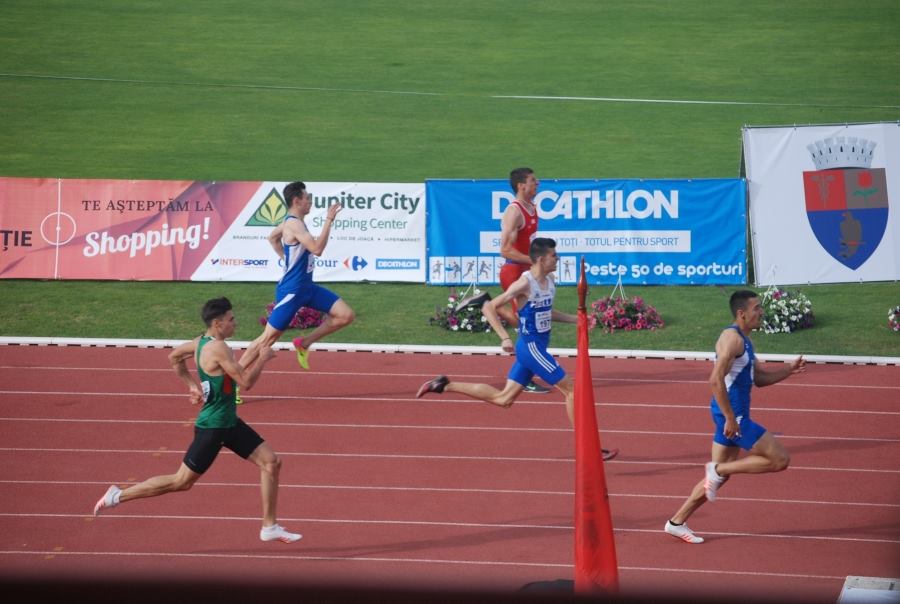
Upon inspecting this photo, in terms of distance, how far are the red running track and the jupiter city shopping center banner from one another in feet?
9.55

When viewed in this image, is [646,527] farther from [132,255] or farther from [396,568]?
[132,255]

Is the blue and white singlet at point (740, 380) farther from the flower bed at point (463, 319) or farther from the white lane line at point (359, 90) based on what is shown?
the white lane line at point (359, 90)

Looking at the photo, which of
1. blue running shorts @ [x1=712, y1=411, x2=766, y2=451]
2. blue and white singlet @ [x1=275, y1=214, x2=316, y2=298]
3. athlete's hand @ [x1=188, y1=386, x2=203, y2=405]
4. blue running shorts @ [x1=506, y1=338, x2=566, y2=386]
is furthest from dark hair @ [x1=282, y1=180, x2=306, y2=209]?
blue running shorts @ [x1=712, y1=411, x2=766, y2=451]

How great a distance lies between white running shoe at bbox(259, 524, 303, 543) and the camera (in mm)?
7977

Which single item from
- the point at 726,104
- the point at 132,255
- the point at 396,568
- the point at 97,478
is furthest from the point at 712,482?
the point at 726,104

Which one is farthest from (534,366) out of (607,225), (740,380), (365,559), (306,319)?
(607,225)

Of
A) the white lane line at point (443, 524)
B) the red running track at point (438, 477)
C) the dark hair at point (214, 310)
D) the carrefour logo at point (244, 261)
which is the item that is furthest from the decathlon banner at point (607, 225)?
the dark hair at point (214, 310)

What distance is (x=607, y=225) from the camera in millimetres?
15984

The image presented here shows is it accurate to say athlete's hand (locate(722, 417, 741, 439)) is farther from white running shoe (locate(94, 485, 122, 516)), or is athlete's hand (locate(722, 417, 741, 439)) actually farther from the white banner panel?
the white banner panel

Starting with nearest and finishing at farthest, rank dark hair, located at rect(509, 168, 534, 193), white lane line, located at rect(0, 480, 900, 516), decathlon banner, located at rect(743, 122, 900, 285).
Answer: white lane line, located at rect(0, 480, 900, 516) < dark hair, located at rect(509, 168, 534, 193) < decathlon banner, located at rect(743, 122, 900, 285)

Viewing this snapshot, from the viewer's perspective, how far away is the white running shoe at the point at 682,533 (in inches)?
316

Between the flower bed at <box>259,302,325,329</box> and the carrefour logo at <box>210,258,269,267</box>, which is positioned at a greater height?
the carrefour logo at <box>210,258,269,267</box>

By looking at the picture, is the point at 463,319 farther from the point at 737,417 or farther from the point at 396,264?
the point at 737,417

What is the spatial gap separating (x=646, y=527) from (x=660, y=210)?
8.14 m
